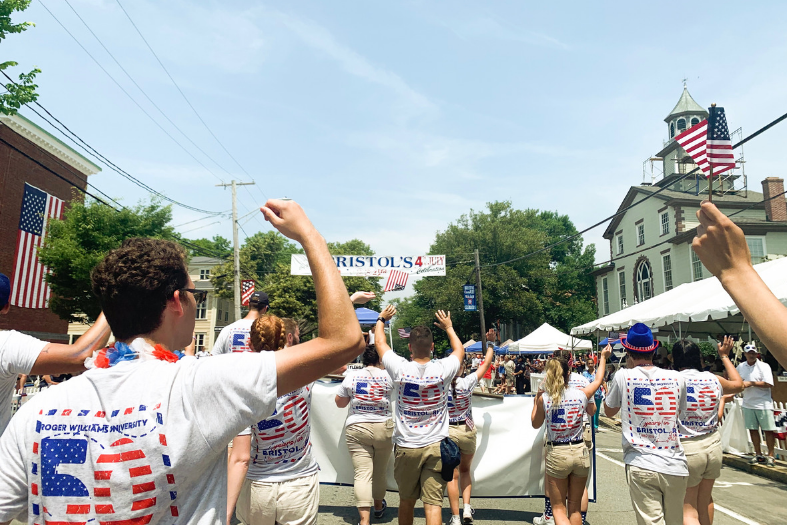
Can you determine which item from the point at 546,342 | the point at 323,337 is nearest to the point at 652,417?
the point at 323,337

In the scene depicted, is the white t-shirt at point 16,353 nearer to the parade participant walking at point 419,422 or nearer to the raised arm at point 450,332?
the parade participant walking at point 419,422

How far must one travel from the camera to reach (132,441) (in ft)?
4.71

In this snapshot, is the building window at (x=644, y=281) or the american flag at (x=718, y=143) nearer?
the american flag at (x=718, y=143)

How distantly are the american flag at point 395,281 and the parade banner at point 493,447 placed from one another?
14.8 meters

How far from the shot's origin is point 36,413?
1488 millimetres

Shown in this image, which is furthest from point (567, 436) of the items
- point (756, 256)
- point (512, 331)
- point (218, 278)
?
point (512, 331)

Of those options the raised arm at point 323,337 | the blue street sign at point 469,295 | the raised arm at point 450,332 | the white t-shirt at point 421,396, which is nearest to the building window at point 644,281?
the blue street sign at point 469,295

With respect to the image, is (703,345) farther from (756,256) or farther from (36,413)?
(36,413)

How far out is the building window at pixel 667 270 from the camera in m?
31.8

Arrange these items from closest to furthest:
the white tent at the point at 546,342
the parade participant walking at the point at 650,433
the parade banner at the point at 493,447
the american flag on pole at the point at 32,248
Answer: the parade participant walking at the point at 650,433 → the parade banner at the point at 493,447 → the white tent at the point at 546,342 → the american flag on pole at the point at 32,248

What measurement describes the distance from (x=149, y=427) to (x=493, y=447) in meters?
5.91

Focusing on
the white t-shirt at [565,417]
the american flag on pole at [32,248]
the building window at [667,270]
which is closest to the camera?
the white t-shirt at [565,417]

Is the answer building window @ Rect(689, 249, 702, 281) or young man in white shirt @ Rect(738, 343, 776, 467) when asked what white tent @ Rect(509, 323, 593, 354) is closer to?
building window @ Rect(689, 249, 702, 281)

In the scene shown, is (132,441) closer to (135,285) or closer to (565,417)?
(135,285)
